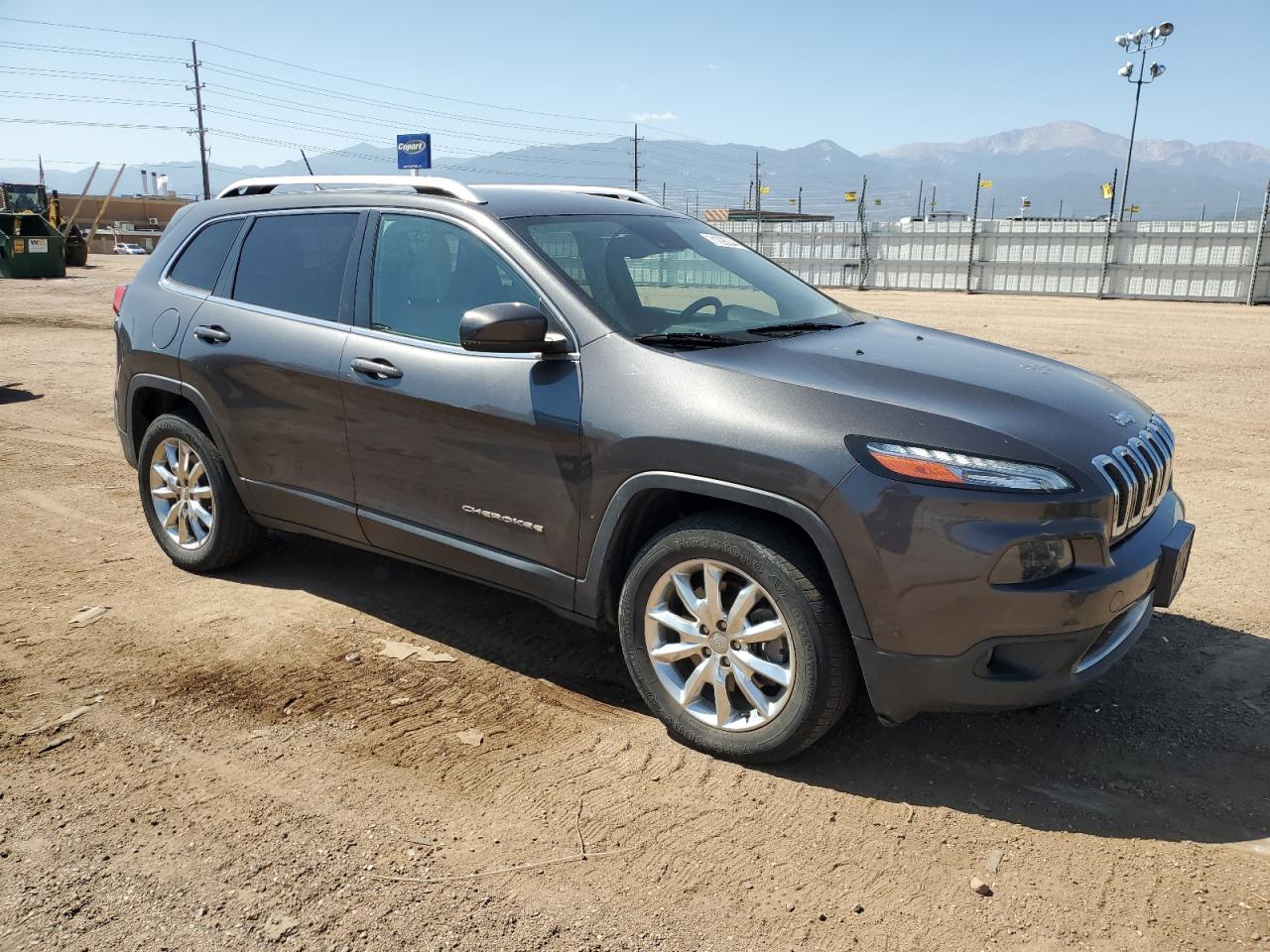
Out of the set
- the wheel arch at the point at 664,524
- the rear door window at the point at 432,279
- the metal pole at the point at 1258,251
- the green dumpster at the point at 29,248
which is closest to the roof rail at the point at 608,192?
the rear door window at the point at 432,279

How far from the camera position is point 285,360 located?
428 cm

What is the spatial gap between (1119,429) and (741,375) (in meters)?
1.22

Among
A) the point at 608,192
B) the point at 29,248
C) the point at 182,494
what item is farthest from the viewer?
the point at 29,248

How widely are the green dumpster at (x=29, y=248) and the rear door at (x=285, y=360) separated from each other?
27383 mm

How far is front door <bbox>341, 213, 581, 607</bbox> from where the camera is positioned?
11.5ft

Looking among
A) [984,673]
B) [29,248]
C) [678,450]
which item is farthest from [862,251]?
[984,673]

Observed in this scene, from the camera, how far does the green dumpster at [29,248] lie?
27547 mm

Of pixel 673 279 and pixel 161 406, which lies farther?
pixel 161 406

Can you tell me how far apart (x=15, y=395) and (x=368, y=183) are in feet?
25.8

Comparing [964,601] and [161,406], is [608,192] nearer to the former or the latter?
[161,406]

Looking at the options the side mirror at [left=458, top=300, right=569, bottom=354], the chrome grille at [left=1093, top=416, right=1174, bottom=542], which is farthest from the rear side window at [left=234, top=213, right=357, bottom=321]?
the chrome grille at [left=1093, top=416, right=1174, bottom=542]

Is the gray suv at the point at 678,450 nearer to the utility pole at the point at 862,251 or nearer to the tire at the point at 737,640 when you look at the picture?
the tire at the point at 737,640

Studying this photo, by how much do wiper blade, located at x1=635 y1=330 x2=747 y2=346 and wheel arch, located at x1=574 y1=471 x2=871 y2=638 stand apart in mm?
512

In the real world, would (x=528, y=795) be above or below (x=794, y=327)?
below
